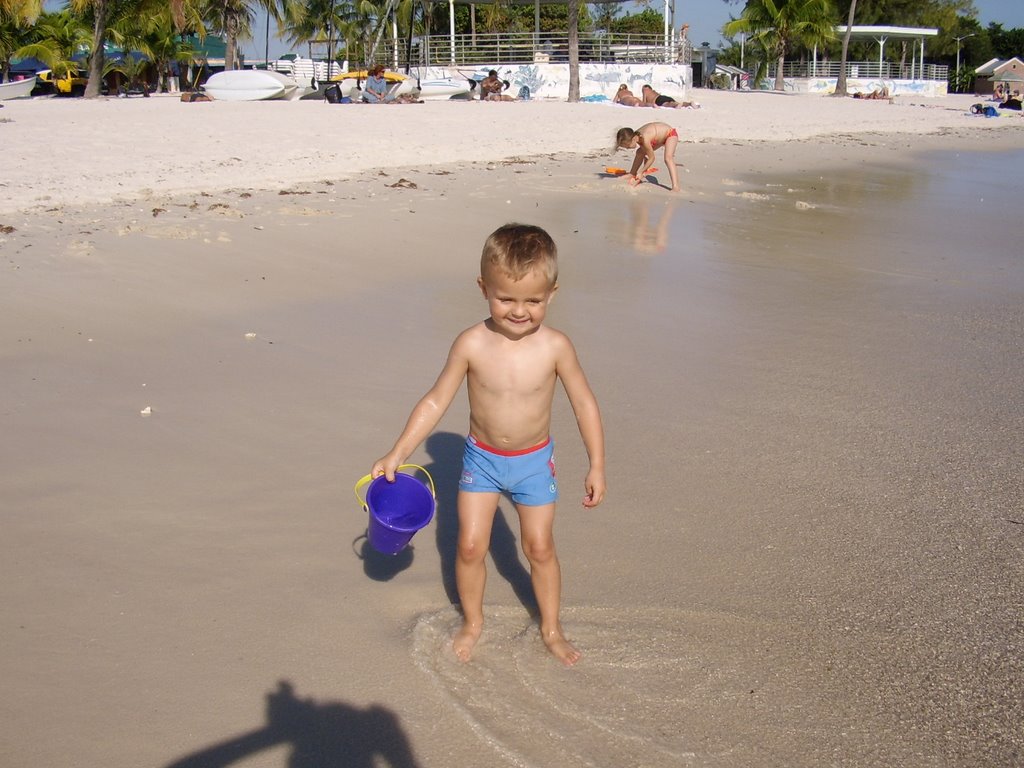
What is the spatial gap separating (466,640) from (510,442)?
574 mm

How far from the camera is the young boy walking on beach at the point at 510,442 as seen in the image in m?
2.65

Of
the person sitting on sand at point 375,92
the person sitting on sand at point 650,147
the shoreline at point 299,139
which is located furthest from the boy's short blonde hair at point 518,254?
the person sitting on sand at point 375,92

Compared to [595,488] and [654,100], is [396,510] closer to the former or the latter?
[595,488]

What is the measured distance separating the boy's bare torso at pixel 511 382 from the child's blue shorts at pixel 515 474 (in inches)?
1.1

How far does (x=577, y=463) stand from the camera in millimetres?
3846

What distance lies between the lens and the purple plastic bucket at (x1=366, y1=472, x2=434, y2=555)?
9.16ft

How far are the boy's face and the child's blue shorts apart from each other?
0.35 m

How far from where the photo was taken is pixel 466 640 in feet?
8.86

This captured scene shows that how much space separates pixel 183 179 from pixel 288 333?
5.19m

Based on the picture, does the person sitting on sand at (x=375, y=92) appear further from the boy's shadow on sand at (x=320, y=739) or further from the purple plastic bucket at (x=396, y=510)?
the boy's shadow on sand at (x=320, y=739)

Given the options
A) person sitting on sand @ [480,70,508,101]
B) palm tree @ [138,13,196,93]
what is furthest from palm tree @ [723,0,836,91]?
palm tree @ [138,13,196,93]

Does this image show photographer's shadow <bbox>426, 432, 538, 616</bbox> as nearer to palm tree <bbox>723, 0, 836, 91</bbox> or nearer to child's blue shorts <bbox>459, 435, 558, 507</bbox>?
child's blue shorts <bbox>459, 435, 558, 507</bbox>

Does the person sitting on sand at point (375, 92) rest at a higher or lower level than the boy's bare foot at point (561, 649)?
higher

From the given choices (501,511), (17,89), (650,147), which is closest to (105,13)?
(17,89)
